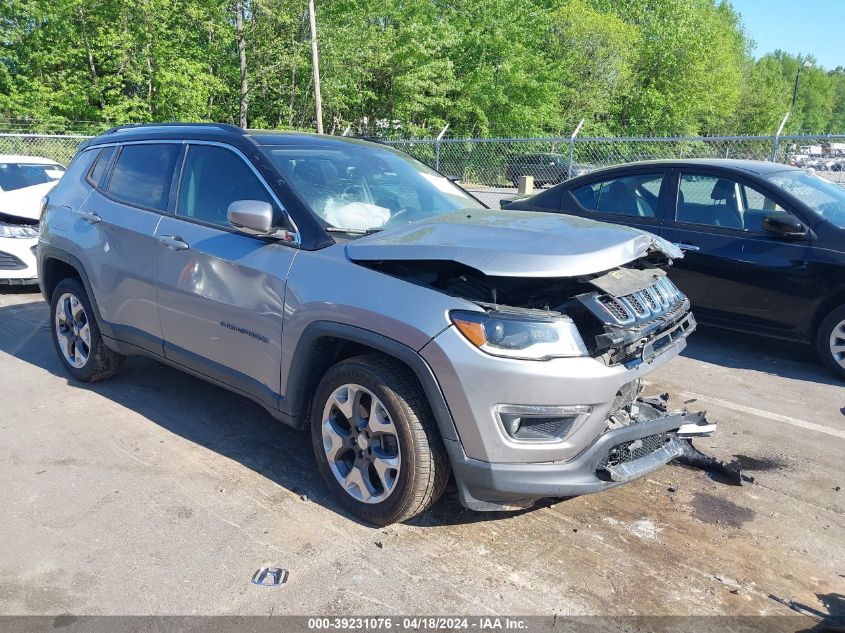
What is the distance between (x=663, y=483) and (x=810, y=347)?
2926mm

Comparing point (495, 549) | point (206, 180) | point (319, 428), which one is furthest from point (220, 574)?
point (206, 180)

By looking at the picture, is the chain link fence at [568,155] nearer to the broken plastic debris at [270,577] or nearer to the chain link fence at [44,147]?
the chain link fence at [44,147]

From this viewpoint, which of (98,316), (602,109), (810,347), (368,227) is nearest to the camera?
(368,227)

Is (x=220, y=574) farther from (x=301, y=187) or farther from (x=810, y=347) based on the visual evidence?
(x=810, y=347)

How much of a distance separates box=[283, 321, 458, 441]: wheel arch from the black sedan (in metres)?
3.99

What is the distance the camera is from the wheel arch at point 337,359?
2869 millimetres

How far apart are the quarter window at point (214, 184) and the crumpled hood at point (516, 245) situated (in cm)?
83

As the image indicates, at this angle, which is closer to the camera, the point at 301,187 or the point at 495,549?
the point at 495,549

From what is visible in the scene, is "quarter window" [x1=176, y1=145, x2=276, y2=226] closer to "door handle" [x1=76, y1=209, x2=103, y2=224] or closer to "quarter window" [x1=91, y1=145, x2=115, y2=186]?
"door handle" [x1=76, y1=209, x2=103, y2=224]

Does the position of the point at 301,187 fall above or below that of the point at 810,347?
above

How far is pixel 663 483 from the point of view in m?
3.69

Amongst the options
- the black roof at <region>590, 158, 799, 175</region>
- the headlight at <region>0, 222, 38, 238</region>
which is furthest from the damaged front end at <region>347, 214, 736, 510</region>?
the headlight at <region>0, 222, 38, 238</region>

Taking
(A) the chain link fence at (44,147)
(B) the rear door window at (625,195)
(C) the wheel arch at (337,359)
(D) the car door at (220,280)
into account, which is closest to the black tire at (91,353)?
(D) the car door at (220,280)

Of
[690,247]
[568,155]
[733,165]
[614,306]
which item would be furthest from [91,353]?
[568,155]
